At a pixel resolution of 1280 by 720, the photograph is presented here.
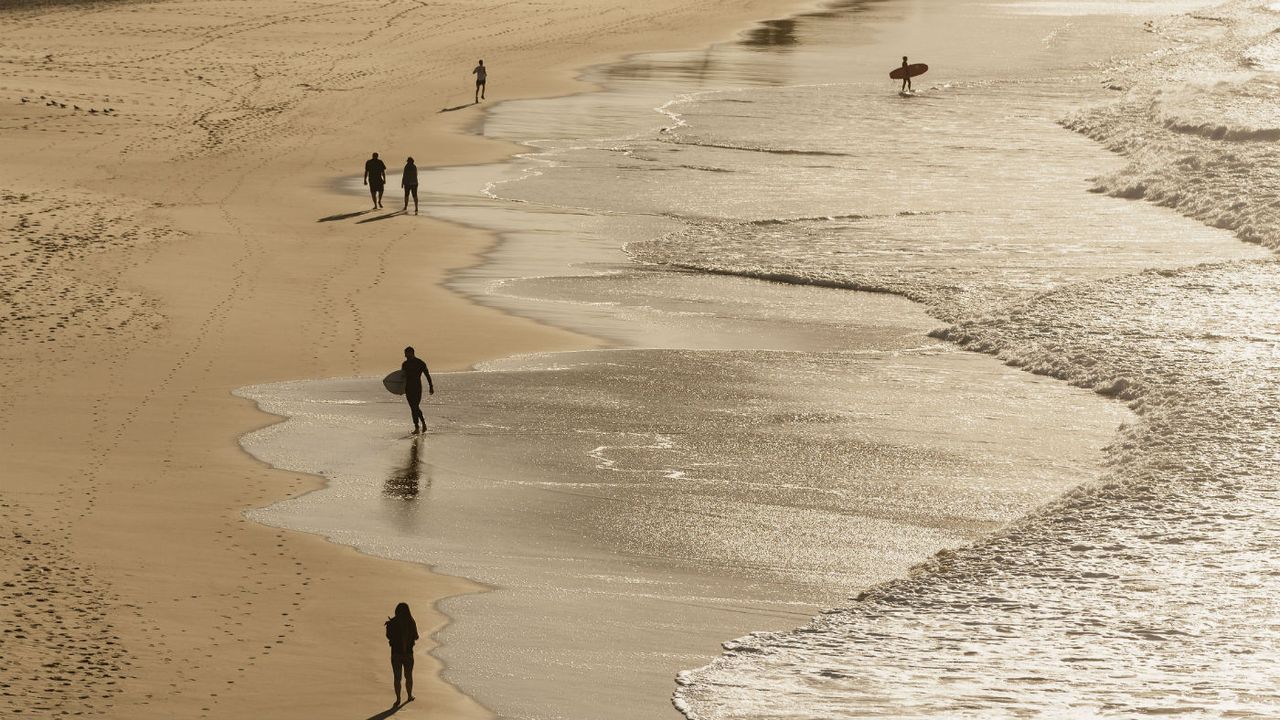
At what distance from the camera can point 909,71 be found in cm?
4916

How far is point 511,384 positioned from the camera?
19391mm

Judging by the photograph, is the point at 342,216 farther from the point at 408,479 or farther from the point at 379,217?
the point at 408,479

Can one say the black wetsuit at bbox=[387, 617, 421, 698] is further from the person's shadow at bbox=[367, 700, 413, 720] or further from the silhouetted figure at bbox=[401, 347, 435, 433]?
the silhouetted figure at bbox=[401, 347, 435, 433]

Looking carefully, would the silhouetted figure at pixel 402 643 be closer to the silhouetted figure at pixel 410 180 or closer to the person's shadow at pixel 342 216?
the person's shadow at pixel 342 216

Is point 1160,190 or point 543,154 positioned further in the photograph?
point 543,154

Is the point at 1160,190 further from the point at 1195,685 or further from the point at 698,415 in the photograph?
the point at 1195,685

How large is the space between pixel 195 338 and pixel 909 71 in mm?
32374

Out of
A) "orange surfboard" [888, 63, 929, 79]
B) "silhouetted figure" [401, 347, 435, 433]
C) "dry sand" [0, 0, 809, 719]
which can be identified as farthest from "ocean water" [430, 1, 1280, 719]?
"silhouetted figure" [401, 347, 435, 433]

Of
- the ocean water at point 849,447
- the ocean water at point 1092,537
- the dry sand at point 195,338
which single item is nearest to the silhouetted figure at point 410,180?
the dry sand at point 195,338

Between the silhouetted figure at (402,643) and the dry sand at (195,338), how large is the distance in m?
0.20

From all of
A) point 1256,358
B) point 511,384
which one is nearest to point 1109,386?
point 1256,358

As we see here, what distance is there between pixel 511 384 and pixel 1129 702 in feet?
30.4

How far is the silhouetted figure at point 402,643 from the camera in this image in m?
11.4

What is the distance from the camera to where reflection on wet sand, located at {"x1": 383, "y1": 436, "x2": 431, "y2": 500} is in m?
15.8
